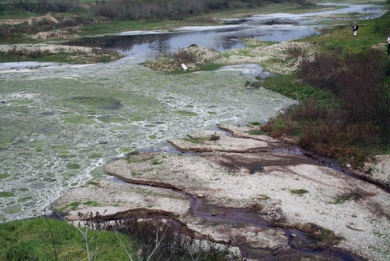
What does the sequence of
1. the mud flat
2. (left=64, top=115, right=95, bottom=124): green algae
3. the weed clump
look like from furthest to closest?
(left=64, top=115, right=95, bottom=124): green algae → the weed clump → the mud flat

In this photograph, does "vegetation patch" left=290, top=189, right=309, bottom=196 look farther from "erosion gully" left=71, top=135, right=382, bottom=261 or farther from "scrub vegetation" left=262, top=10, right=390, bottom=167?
"scrub vegetation" left=262, top=10, right=390, bottom=167

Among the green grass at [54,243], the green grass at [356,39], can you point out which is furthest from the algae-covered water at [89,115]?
the green grass at [356,39]

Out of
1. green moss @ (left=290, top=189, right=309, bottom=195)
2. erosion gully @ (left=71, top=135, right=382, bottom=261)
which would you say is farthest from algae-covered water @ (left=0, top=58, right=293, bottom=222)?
green moss @ (left=290, top=189, right=309, bottom=195)

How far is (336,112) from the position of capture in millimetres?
18469

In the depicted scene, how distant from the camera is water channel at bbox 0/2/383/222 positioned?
13.9 metres

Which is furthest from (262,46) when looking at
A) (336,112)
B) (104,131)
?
(104,131)

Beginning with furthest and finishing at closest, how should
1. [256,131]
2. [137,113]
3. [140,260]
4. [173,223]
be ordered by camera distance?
[137,113]
[256,131]
[173,223]
[140,260]

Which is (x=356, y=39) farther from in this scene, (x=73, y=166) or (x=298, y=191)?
(x=73, y=166)

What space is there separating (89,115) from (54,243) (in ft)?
39.1

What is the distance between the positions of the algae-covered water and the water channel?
3cm

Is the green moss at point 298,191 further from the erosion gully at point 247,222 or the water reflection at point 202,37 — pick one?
the water reflection at point 202,37

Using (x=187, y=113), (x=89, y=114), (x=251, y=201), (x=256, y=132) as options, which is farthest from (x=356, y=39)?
(x=251, y=201)

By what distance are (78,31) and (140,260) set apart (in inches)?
1858

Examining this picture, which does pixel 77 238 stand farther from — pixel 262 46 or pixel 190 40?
pixel 190 40
